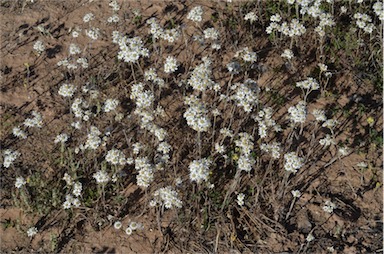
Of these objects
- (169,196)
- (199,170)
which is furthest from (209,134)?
(169,196)

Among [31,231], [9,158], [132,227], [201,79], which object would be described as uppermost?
[201,79]

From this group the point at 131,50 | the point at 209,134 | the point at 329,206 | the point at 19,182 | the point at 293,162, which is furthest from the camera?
the point at 209,134

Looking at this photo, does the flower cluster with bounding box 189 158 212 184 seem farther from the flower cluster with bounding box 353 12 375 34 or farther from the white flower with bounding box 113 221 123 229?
the flower cluster with bounding box 353 12 375 34

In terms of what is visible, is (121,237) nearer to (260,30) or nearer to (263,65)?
(263,65)

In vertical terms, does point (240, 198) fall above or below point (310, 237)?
above

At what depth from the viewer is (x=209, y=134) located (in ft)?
20.7

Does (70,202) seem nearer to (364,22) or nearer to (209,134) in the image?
(209,134)

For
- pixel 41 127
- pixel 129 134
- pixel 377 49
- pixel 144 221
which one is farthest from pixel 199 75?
pixel 377 49

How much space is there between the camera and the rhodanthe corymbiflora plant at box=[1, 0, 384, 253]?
5.56 metres

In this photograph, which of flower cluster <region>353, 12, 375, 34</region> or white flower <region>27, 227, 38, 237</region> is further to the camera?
flower cluster <region>353, 12, 375, 34</region>

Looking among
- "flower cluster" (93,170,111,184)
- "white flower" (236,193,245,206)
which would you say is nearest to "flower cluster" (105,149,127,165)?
"flower cluster" (93,170,111,184)

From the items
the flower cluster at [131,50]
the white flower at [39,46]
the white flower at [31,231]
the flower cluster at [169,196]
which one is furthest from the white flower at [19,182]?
the white flower at [39,46]

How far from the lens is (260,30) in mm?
7652

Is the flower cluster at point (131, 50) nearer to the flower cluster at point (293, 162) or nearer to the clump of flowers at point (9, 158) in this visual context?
the clump of flowers at point (9, 158)
